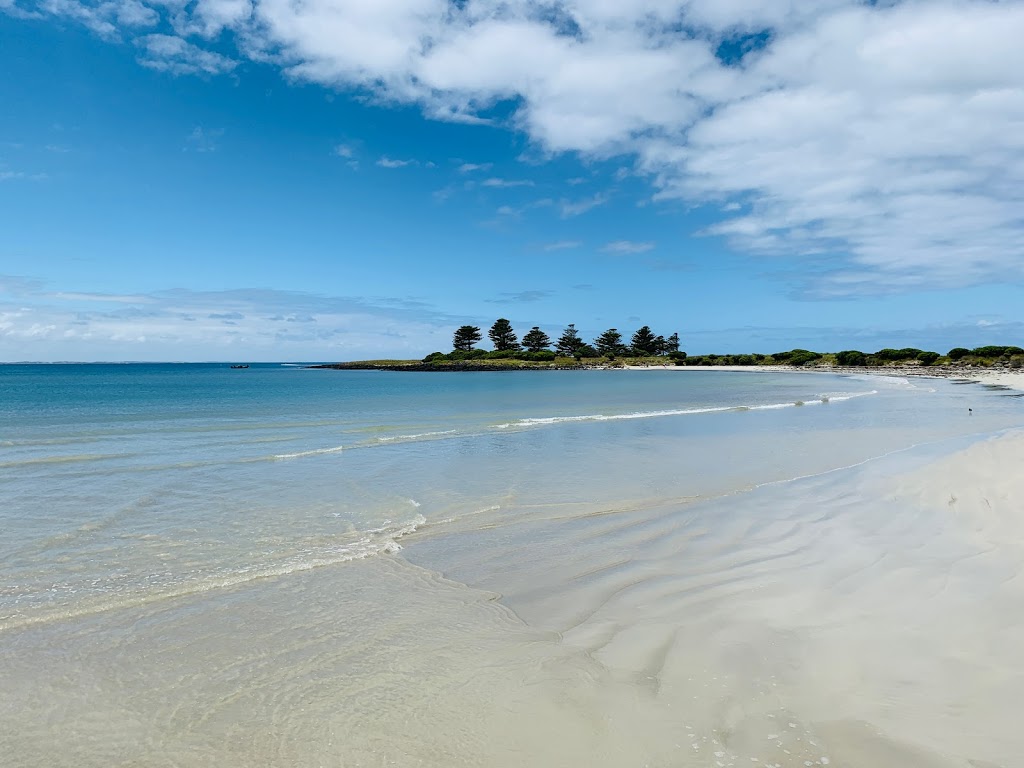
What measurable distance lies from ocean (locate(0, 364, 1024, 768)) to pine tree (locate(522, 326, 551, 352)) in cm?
14717

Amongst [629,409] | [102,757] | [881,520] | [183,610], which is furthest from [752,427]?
[102,757]

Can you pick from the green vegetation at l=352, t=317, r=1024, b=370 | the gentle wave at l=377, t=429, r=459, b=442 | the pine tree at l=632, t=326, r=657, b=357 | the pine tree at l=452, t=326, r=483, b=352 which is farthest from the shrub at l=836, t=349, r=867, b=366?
the gentle wave at l=377, t=429, r=459, b=442

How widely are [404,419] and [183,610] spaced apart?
934 inches

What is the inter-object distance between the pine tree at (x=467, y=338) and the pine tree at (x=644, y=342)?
46695 millimetres

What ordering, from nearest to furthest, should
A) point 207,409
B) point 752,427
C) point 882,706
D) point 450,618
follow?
point 882,706, point 450,618, point 752,427, point 207,409

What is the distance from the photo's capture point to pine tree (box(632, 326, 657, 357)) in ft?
547

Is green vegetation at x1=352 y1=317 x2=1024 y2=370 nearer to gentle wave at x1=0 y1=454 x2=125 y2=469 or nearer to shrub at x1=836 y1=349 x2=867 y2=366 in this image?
shrub at x1=836 y1=349 x2=867 y2=366

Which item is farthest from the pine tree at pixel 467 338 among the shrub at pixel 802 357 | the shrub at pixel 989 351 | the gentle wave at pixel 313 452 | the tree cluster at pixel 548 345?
the gentle wave at pixel 313 452

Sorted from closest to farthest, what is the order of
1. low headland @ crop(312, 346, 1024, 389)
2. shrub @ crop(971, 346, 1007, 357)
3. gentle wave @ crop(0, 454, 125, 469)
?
gentle wave @ crop(0, 454, 125, 469)
shrub @ crop(971, 346, 1007, 357)
low headland @ crop(312, 346, 1024, 389)

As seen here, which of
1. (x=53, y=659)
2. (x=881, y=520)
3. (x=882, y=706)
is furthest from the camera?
(x=881, y=520)

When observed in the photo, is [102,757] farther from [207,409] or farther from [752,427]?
[207,409]

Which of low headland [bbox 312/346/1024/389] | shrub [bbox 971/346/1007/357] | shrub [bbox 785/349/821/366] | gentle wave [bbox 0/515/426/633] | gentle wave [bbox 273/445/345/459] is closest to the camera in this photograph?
gentle wave [bbox 0/515/426/633]

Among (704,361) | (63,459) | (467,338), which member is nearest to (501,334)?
(467,338)

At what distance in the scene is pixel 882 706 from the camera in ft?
14.1
